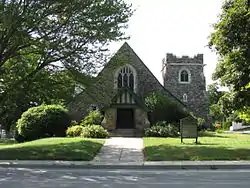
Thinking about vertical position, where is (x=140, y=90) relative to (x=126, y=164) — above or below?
above

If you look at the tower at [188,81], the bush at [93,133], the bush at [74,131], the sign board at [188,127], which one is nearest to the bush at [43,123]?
the bush at [74,131]

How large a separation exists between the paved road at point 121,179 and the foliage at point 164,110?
2731 centimetres

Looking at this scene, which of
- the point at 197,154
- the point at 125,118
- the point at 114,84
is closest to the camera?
the point at 197,154

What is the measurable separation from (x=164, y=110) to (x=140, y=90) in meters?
4.81

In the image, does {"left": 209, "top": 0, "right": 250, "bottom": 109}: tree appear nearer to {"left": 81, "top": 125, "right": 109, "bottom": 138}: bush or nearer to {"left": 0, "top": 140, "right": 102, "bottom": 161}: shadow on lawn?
{"left": 0, "top": 140, "right": 102, "bottom": 161}: shadow on lawn

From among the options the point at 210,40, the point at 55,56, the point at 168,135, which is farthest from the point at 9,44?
the point at 168,135

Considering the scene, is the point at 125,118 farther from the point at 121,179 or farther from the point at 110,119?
the point at 121,179

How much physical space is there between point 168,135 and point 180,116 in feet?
28.0

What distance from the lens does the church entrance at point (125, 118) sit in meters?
38.8

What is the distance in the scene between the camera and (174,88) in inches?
1964

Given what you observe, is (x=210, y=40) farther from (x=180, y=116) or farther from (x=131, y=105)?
(x=180, y=116)

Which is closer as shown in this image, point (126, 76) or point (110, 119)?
point (110, 119)

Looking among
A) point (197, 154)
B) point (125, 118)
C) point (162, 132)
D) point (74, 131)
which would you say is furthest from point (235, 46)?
point (125, 118)

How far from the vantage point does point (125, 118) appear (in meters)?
39.3
